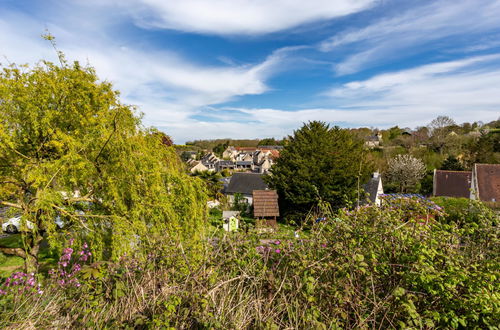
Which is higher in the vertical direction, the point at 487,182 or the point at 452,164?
the point at 452,164

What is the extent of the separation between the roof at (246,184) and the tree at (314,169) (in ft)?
24.1

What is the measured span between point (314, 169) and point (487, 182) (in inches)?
614

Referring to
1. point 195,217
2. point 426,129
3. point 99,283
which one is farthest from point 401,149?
point 99,283

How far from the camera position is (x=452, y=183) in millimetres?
26406

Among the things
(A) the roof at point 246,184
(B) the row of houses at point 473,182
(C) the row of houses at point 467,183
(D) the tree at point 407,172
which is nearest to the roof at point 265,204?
(C) the row of houses at point 467,183

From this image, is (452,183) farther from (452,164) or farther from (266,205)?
(266,205)

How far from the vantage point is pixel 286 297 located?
2.89m

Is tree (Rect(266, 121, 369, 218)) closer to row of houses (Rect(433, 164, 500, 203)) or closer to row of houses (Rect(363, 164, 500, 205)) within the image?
row of houses (Rect(363, 164, 500, 205))

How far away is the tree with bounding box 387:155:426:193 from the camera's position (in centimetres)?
3284

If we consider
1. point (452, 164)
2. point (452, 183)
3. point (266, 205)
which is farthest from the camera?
point (452, 164)

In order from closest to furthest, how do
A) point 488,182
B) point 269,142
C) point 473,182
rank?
point 488,182 < point 473,182 < point 269,142

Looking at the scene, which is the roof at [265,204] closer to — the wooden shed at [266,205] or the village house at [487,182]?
the wooden shed at [266,205]

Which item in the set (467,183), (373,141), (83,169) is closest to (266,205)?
(83,169)

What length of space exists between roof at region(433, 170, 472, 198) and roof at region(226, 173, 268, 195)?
18.6 m
